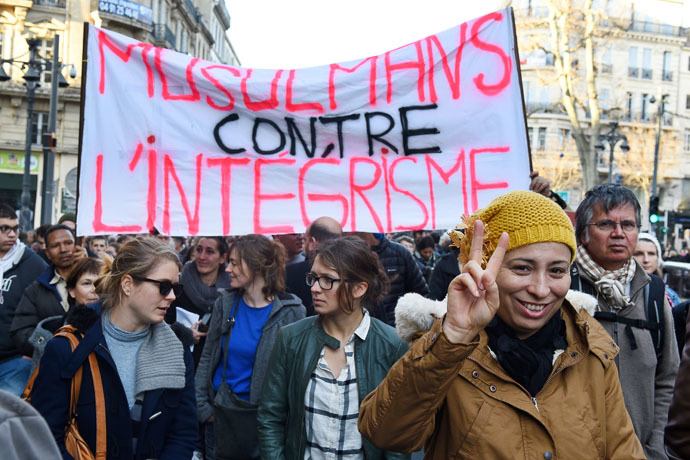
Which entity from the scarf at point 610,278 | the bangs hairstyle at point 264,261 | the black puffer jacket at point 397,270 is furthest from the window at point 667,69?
the scarf at point 610,278

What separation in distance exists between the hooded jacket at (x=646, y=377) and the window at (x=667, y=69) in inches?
2155

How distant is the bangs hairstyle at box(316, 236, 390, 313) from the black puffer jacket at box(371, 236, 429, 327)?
2086mm

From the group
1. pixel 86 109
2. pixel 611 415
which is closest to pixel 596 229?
pixel 611 415

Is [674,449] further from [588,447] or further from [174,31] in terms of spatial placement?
[174,31]

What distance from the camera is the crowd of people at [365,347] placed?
1.90 metres

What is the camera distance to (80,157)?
4.56m

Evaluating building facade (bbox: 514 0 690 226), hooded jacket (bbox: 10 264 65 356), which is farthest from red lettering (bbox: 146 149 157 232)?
building facade (bbox: 514 0 690 226)

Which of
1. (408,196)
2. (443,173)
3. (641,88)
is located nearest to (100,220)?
(408,196)

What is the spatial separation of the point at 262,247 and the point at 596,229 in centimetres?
202

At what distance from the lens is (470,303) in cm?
177

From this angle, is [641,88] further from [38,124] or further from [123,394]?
[123,394]

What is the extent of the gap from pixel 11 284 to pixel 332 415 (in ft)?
11.7

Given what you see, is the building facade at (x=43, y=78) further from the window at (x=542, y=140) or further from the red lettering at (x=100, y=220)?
the red lettering at (x=100, y=220)

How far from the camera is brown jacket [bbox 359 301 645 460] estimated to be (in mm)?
1808
